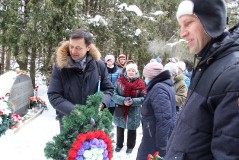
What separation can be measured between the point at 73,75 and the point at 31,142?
389 cm

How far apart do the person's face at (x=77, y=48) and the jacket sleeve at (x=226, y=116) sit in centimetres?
196

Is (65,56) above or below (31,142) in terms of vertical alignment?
above

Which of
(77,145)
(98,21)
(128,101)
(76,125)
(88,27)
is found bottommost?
(128,101)

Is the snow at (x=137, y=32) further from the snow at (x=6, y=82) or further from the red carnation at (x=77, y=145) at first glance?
the red carnation at (x=77, y=145)

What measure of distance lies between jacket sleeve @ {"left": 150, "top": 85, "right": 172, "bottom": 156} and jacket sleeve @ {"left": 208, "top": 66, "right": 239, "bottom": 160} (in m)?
2.15

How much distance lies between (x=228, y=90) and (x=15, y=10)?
10.9 m

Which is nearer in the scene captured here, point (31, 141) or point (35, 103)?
point (31, 141)

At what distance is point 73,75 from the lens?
119 inches

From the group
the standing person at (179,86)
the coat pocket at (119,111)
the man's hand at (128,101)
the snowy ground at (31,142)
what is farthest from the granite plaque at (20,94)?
the standing person at (179,86)

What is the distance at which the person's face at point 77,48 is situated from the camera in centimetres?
300

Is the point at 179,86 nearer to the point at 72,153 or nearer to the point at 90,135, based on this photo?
the point at 90,135

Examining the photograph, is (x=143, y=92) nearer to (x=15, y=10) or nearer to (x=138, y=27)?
(x=15, y=10)

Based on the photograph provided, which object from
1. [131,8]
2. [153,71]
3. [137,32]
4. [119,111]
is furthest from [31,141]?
[131,8]

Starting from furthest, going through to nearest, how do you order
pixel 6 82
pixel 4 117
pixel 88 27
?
pixel 88 27 < pixel 6 82 < pixel 4 117
